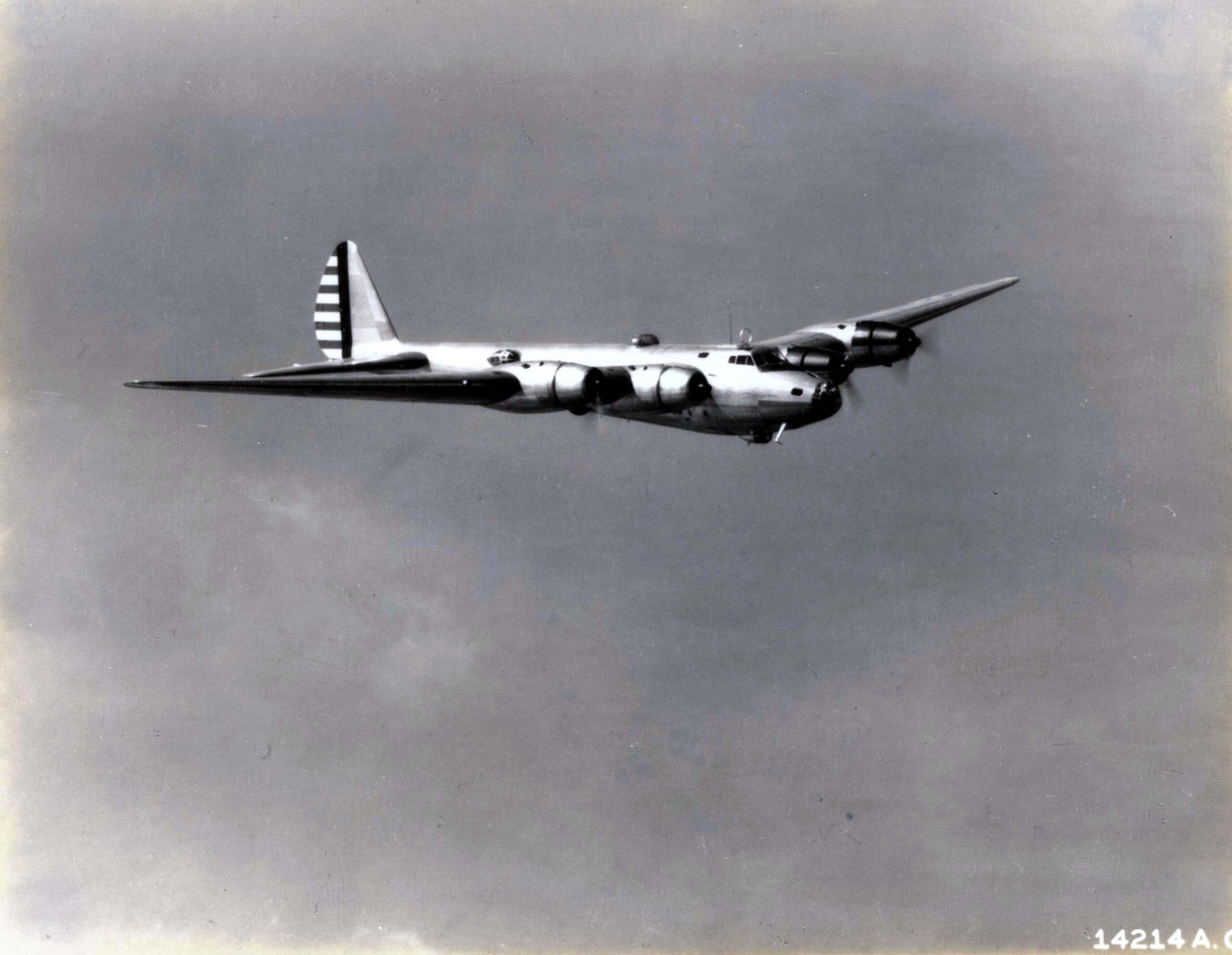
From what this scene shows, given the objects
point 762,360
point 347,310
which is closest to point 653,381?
point 762,360

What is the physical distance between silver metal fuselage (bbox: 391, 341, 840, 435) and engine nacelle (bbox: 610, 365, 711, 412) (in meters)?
0.12

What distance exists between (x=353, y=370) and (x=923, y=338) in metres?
12.4

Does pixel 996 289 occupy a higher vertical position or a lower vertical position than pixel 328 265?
lower

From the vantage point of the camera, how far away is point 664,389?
25.9 metres

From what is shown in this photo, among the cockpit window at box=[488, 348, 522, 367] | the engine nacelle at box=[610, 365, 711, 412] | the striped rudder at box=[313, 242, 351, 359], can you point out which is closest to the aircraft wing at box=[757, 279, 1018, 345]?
the engine nacelle at box=[610, 365, 711, 412]

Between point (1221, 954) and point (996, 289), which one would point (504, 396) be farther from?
point (1221, 954)

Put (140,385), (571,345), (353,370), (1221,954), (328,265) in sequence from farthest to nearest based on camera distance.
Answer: (328,265) → (353,370) → (571,345) → (1221,954) → (140,385)

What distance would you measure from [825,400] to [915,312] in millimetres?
5719

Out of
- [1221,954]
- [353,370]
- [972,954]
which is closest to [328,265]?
[353,370]

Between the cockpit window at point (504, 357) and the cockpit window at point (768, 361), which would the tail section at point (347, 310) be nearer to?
the cockpit window at point (504, 357)

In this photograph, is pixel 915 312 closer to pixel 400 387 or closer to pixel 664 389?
pixel 664 389

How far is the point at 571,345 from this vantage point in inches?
1092

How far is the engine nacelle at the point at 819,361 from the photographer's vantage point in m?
26.5

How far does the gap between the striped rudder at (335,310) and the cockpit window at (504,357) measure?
596 centimetres
